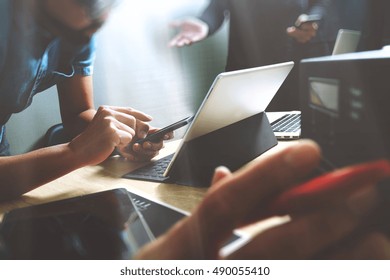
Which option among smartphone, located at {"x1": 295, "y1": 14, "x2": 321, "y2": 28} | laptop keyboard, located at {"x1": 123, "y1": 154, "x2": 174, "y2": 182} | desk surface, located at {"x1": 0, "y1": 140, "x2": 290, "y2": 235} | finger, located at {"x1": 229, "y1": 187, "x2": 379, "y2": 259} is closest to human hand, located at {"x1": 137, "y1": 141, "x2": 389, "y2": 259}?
finger, located at {"x1": 229, "y1": 187, "x2": 379, "y2": 259}

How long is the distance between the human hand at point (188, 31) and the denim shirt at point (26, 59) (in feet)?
0.89

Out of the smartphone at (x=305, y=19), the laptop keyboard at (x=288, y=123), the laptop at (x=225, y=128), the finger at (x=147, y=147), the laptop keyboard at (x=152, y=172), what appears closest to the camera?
the laptop at (x=225, y=128)

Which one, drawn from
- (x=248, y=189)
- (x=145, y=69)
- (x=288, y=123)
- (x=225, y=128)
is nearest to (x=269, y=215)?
(x=248, y=189)

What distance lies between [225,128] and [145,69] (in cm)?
63

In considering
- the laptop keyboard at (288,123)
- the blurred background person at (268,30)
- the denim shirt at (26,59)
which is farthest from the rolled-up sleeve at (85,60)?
the laptop keyboard at (288,123)

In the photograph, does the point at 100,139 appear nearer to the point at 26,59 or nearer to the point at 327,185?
the point at 26,59

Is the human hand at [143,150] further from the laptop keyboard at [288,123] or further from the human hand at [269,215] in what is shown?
the human hand at [269,215]

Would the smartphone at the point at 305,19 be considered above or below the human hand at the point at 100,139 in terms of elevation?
above

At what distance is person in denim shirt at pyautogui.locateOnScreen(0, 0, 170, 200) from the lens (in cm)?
77

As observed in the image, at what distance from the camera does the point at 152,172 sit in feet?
2.65

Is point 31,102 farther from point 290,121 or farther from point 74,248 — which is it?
point 290,121

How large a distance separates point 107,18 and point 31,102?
0.32 meters

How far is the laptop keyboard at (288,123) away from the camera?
1017 mm
